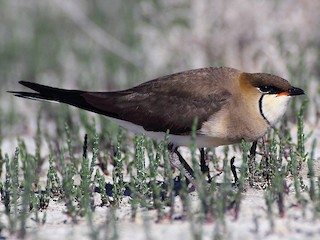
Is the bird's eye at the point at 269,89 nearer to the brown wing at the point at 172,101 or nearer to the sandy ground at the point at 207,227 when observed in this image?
the brown wing at the point at 172,101

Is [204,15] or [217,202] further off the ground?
[204,15]

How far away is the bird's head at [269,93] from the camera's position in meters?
4.70

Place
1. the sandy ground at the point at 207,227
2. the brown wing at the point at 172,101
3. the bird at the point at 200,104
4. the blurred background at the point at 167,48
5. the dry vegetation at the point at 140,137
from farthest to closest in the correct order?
the blurred background at the point at 167,48 → the brown wing at the point at 172,101 → the bird at the point at 200,104 → the dry vegetation at the point at 140,137 → the sandy ground at the point at 207,227

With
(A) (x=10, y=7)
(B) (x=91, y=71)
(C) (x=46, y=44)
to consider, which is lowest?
(B) (x=91, y=71)

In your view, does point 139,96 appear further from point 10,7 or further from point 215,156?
point 10,7


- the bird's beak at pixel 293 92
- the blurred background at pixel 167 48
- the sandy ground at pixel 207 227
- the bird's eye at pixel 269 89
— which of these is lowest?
the sandy ground at pixel 207 227

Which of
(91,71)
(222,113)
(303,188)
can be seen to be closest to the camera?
(303,188)

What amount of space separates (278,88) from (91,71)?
4.93 metres

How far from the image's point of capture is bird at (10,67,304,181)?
4.66 metres

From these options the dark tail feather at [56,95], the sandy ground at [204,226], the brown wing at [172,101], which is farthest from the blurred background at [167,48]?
the sandy ground at [204,226]

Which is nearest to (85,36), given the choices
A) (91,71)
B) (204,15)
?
(91,71)

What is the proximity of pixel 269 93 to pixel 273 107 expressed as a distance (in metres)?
0.13

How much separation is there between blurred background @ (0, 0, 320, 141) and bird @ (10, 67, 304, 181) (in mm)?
2175

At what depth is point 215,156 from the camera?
5383mm
